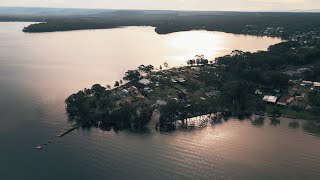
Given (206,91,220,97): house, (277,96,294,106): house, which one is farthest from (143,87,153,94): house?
(277,96,294,106): house

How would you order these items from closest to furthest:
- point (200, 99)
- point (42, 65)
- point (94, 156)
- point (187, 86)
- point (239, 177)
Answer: point (239, 177), point (94, 156), point (200, 99), point (187, 86), point (42, 65)

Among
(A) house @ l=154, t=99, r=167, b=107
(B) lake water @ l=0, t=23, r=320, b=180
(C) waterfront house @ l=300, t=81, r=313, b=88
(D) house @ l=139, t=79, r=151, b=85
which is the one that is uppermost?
(D) house @ l=139, t=79, r=151, b=85

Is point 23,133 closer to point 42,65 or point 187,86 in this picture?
point 187,86

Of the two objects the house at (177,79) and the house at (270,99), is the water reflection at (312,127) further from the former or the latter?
the house at (177,79)

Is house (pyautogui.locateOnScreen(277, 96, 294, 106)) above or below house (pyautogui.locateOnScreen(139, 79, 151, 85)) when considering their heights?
below

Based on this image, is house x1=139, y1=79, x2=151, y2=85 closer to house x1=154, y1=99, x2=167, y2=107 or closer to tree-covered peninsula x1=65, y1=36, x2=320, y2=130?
tree-covered peninsula x1=65, y1=36, x2=320, y2=130

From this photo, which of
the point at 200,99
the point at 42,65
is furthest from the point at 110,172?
the point at 42,65

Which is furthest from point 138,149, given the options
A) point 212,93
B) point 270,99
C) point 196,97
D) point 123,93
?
point 270,99

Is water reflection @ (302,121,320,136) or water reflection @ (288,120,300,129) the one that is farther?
water reflection @ (288,120,300,129)
